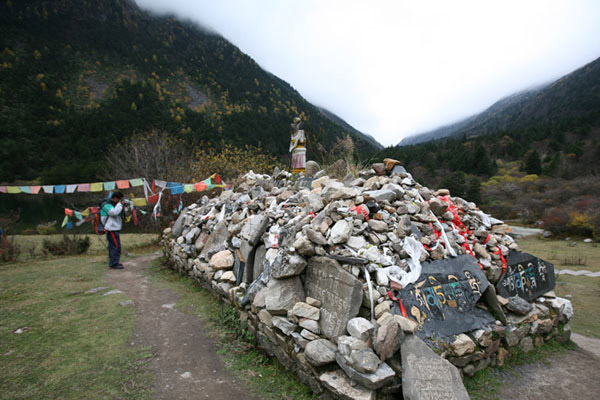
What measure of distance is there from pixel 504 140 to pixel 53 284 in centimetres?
5600

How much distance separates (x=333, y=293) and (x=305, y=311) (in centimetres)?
37

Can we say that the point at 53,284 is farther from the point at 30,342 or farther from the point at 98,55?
the point at 98,55

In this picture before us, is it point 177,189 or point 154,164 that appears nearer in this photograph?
point 177,189

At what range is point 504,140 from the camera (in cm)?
4428

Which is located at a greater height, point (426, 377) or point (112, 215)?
point (112, 215)

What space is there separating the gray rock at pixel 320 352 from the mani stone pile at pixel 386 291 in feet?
0.03

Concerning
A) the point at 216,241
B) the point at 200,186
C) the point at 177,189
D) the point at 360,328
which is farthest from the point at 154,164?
the point at 360,328

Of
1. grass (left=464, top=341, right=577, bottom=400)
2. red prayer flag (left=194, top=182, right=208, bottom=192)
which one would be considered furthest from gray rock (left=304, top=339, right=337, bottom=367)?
red prayer flag (left=194, top=182, right=208, bottom=192)

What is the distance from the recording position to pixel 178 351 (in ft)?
11.0

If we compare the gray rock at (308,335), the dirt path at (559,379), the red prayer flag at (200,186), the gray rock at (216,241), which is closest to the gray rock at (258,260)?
the gray rock at (216,241)

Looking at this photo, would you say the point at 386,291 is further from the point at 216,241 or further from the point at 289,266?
the point at 216,241

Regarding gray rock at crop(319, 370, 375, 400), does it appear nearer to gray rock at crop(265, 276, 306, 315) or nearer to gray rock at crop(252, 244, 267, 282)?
gray rock at crop(265, 276, 306, 315)

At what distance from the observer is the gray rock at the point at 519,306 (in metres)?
3.51

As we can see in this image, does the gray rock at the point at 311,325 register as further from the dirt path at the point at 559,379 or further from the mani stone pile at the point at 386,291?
the dirt path at the point at 559,379
